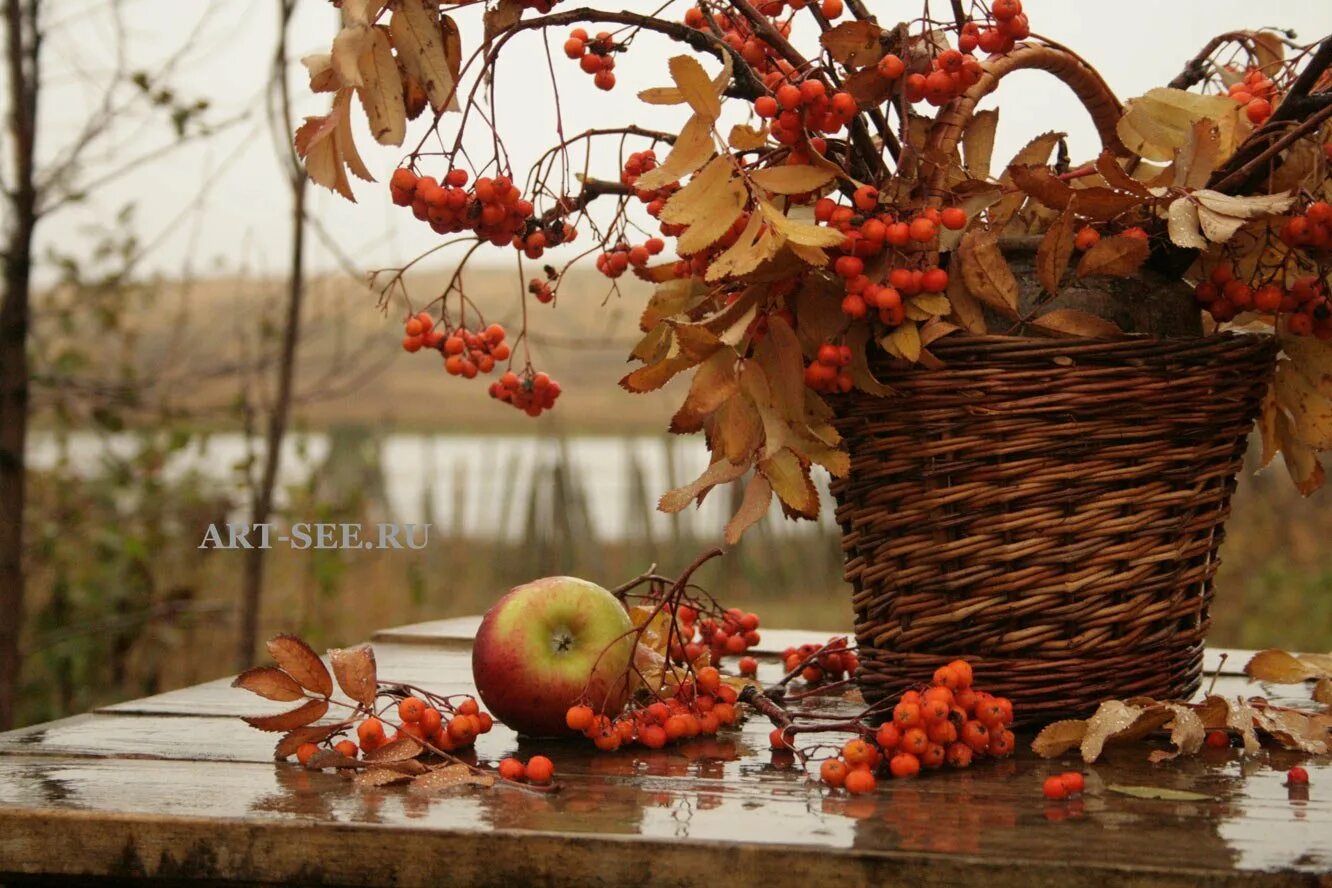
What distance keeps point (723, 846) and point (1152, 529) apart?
0.43 metres

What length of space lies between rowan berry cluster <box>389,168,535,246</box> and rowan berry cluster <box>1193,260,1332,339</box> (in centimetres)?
47

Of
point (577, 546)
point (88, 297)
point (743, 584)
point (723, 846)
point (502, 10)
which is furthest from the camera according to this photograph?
point (743, 584)

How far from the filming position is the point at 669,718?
1004mm

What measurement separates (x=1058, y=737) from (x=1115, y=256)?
32 centimetres

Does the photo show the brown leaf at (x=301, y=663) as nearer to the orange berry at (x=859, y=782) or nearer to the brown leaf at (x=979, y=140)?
the orange berry at (x=859, y=782)

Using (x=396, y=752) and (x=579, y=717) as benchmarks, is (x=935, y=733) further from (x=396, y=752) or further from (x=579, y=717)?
(x=396, y=752)

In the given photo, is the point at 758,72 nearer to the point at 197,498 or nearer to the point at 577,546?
the point at 197,498

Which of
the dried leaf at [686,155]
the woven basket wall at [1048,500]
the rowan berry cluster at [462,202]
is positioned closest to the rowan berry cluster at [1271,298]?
the woven basket wall at [1048,500]

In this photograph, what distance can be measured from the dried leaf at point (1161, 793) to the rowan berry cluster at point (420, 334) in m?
0.59

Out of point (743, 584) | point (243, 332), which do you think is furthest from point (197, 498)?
point (743, 584)

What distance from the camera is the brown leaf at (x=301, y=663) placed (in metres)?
0.97

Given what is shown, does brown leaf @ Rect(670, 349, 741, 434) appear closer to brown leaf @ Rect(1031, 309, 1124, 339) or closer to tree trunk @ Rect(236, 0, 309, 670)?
brown leaf @ Rect(1031, 309, 1124, 339)

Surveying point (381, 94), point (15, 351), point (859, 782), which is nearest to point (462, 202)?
point (381, 94)

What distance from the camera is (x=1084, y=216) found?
0.91 metres
